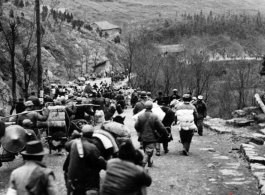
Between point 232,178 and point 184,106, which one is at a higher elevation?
point 184,106

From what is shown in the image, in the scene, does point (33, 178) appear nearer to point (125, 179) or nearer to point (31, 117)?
point (125, 179)

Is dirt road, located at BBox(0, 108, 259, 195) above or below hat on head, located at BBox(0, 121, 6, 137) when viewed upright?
below

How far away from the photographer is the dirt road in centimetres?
848

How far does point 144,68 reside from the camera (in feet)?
131

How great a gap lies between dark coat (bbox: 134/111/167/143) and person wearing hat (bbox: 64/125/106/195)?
3.68 meters

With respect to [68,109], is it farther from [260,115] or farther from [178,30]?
[178,30]

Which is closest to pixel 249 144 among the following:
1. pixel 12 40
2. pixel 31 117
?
pixel 31 117

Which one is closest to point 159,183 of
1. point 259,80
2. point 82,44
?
point 259,80

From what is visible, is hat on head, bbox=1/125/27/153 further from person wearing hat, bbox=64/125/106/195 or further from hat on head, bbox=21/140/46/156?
hat on head, bbox=21/140/46/156

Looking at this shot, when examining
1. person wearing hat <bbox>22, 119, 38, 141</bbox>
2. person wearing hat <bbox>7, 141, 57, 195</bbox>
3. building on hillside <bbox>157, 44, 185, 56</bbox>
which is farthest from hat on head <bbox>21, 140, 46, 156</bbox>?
building on hillside <bbox>157, 44, 185, 56</bbox>

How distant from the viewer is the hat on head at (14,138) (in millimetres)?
8172

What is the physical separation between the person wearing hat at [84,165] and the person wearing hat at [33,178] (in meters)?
1.07

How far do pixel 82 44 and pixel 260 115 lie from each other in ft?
198

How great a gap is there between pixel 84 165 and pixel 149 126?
3959 millimetres
